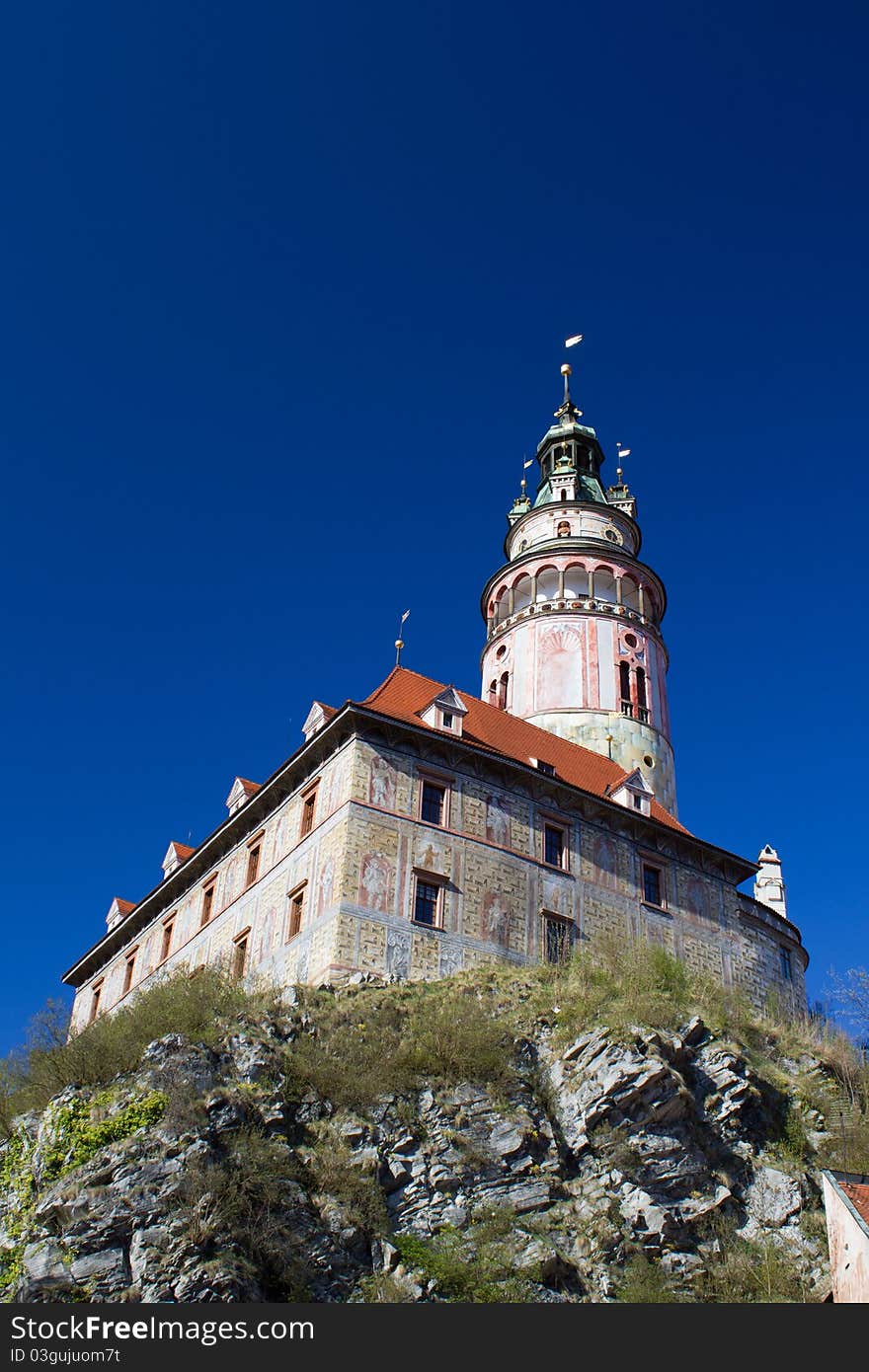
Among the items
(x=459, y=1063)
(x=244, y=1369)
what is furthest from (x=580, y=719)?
(x=244, y=1369)

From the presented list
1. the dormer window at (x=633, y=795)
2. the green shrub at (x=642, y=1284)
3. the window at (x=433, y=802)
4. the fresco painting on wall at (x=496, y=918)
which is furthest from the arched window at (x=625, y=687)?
the green shrub at (x=642, y=1284)

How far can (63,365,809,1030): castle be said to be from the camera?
31.7 m

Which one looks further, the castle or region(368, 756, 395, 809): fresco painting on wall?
region(368, 756, 395, 809): fresco painting on wall

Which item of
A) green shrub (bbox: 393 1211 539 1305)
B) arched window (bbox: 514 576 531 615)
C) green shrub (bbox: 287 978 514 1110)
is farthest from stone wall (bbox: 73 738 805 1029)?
arched window (bbox: 514 576 531 615)

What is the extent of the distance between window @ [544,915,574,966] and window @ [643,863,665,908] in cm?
358

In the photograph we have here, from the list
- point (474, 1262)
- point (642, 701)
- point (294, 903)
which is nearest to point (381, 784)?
point (294, 903)

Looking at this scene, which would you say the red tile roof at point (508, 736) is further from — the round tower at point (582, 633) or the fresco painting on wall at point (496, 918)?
the fresco painting on wall at point (496, 918)

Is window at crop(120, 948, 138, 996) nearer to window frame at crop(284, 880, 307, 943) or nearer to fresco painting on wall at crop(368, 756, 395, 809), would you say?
window frame at crop(284, 880, 307, 943)

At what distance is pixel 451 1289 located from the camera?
2098cm

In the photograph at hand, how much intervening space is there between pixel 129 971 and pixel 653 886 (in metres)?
18.5

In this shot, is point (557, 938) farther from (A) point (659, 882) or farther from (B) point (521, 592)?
(B) point (521, 592)

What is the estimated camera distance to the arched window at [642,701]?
46.3m

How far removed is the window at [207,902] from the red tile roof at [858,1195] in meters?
21.5

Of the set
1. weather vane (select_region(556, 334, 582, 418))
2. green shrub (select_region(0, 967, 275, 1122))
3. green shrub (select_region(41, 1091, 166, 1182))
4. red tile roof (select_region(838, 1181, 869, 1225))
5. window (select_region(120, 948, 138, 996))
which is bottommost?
red tile roof (select_region(838, 1181, 869, 1225))
